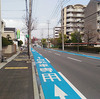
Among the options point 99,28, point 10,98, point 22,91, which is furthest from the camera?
point 99,28

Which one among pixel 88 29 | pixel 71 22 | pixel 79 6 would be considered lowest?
pixel 88 29

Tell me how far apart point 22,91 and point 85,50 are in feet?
96.5

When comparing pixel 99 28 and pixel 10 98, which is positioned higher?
pixel 99 28

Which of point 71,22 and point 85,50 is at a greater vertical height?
point 71,22

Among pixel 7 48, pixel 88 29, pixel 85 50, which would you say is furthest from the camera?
pixel 88 29

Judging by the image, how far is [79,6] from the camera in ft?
218

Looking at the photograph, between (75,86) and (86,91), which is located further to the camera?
(75,86)

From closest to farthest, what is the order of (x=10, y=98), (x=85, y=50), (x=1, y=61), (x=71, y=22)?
(x=10, y=98) < (x=1, y=61) < (x=85, y=50) < (x=71, y=22)

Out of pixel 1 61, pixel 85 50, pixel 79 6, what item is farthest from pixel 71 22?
pixel 1 61

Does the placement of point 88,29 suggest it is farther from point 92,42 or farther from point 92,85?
point 92,85

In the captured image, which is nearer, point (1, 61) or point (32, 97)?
point (32, 97)

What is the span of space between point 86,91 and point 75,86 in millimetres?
743

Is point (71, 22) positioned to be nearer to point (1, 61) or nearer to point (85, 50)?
point (85, 50)

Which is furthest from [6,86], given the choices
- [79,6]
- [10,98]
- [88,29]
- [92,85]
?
[79,6]
